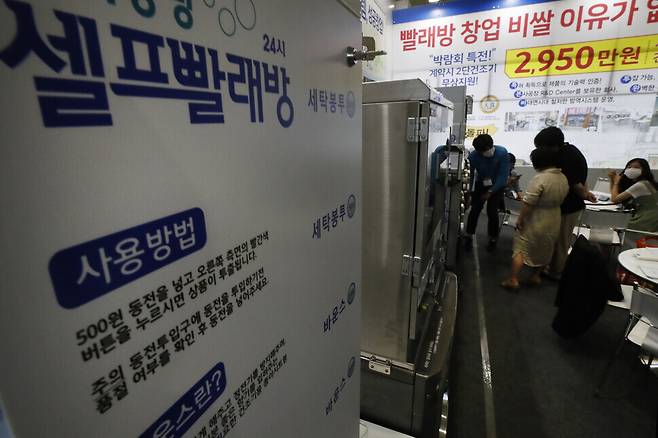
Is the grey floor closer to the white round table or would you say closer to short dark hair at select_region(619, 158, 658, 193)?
the white round table

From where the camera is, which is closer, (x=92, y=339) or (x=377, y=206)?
(x=92, y=339)

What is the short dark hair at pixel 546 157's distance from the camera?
306 centimetres

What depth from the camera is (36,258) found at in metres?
0.29

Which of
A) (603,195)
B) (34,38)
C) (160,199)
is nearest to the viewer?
(34,38)

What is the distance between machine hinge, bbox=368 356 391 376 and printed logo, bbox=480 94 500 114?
19.7ft

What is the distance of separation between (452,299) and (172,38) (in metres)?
2.50

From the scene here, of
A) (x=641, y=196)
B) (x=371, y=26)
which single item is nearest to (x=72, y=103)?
(x=371, y=26)

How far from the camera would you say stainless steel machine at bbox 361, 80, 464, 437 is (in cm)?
145

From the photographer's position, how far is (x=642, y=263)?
89.0 inches

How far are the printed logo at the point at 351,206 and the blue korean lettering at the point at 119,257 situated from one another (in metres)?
0.58

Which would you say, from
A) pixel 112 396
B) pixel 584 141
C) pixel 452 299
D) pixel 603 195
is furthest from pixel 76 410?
pixel 584 141

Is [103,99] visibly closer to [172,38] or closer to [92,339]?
[172,38]

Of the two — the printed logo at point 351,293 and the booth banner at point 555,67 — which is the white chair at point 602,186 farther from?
the printed logo at point 351,293

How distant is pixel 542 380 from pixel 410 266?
5.61 ft
